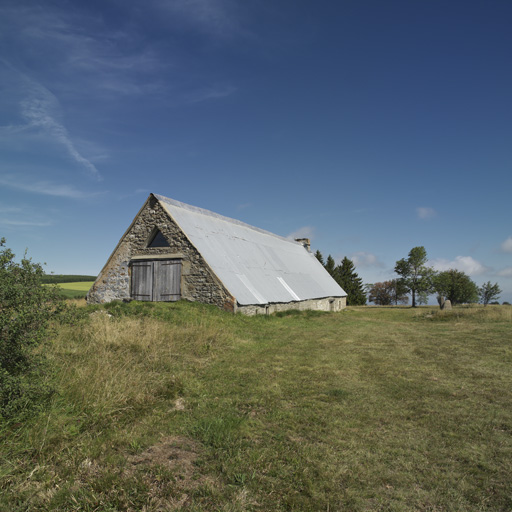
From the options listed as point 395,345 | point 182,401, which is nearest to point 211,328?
point 182,401

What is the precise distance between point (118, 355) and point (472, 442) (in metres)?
6.15

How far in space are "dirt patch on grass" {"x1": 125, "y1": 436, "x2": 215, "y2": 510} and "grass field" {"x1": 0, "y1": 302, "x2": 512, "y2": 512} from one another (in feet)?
0.04

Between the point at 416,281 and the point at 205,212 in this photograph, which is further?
the point at 416,281

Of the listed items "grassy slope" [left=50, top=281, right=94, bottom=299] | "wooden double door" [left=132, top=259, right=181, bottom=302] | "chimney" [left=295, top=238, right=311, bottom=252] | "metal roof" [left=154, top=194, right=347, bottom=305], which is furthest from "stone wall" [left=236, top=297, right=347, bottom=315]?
"grassy slope" [left=50, top=281, right=94, bottom=299]

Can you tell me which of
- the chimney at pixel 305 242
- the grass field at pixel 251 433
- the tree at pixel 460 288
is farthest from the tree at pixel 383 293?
the grass field at pixel 251 433

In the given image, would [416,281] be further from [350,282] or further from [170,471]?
[170,471]

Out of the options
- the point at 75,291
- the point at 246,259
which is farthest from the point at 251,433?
the point at 75,291

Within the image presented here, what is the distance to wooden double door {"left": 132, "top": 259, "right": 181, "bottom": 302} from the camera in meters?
17.5

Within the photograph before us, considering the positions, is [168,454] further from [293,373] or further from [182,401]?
[293,373]

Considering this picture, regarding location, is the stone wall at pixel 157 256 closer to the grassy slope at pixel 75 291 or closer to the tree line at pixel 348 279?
the grassy slope at pixel 75 291

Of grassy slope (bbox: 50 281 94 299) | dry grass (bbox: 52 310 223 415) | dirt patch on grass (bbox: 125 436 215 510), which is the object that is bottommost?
dirt patch on grass (bbox: 125 436 215 510)

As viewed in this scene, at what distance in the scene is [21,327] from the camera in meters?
4.45

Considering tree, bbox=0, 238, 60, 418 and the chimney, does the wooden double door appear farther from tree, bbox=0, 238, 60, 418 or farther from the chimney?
the chimney

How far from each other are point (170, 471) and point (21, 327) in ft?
8.52
